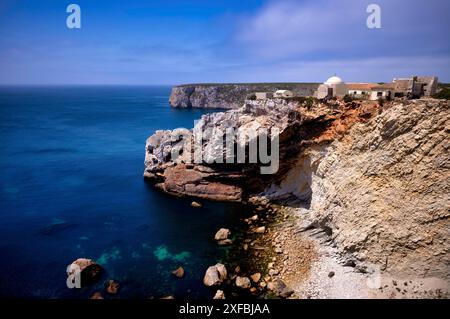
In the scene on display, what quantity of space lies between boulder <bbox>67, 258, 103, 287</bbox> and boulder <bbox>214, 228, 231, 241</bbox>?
1362 cm

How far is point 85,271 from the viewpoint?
101 feet

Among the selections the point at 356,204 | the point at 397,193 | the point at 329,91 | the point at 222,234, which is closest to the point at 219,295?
the point at 222,234

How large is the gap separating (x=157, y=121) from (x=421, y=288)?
370 ft

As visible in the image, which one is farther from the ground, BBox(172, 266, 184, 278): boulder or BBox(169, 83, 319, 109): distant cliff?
BBox(169, 83, 319, 109): distant cliff

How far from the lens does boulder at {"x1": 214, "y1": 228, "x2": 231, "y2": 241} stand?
123 feet

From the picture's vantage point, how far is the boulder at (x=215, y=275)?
29812 millimetres

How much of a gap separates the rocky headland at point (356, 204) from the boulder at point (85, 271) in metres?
15.6

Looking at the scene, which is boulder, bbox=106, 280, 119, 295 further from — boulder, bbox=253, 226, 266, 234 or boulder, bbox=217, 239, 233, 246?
boulder, bbox=253, 226, 266, 234

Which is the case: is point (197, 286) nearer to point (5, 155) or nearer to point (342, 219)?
point (342, 219)

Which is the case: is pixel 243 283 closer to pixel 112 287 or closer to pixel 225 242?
pixel 225 242

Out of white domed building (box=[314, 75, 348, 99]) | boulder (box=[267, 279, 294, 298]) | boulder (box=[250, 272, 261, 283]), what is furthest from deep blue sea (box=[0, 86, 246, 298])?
white domed building (box=[314, 75, 348, 99])

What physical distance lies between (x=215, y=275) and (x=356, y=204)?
16181mm
